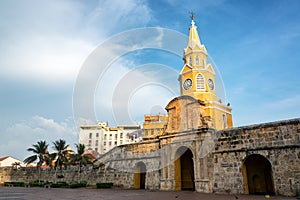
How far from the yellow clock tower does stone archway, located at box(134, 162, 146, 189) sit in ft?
33.2

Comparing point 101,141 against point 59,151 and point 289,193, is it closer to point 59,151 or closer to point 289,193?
point 59,151

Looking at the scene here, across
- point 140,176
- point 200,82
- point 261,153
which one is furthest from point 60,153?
point 261,153

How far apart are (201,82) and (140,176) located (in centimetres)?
1448

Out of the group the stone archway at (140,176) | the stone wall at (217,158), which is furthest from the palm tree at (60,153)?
→ the stone archway at (140,176)

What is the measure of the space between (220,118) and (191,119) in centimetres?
942


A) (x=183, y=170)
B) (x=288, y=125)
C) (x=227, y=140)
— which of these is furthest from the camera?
(x=183, y=170)

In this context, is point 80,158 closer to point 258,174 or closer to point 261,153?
point 258,174

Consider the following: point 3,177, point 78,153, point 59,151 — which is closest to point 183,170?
point 78,153

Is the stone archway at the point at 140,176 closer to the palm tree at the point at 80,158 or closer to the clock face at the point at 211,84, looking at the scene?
the palm tree at the point at 80,158

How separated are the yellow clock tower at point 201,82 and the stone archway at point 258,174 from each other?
27.3 feet

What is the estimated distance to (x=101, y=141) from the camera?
6606 centimetres

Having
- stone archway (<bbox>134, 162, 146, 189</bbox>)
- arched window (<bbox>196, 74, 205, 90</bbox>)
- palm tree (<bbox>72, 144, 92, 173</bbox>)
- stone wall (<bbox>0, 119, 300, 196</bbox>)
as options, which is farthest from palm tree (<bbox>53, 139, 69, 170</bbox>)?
arched window (<bbox>196, 74, 205, 90</bbox>)

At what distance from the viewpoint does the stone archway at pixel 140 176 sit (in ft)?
73.5

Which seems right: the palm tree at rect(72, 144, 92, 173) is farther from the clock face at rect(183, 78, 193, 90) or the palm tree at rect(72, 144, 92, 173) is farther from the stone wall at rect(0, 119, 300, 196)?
the clock face at rect(183, 78, 193, 90)
